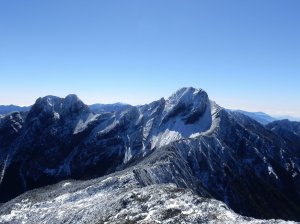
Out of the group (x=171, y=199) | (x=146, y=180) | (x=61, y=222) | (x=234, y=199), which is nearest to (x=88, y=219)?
(x=61, y=222)

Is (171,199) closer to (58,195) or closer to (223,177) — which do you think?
(58,195)

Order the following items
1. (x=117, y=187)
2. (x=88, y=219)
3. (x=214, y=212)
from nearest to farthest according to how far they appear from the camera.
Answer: (x=214, y=212)
(x=88, y=219)
(x=117, y=187)

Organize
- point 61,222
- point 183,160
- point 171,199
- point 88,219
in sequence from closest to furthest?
point 171,199, point 88,219, point 61,222, point 183,160

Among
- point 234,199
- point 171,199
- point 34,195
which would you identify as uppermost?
point 171,199

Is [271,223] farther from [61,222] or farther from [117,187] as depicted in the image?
[117,187]

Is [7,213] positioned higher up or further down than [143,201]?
further down

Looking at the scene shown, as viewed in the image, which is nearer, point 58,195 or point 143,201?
point 143,201

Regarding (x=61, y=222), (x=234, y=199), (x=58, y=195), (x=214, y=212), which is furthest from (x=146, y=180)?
(x=234, y=199)

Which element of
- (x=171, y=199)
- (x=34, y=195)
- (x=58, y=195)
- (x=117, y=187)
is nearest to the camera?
(x=171, y=199)

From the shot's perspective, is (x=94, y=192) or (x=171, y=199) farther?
(x=94, y=192)
